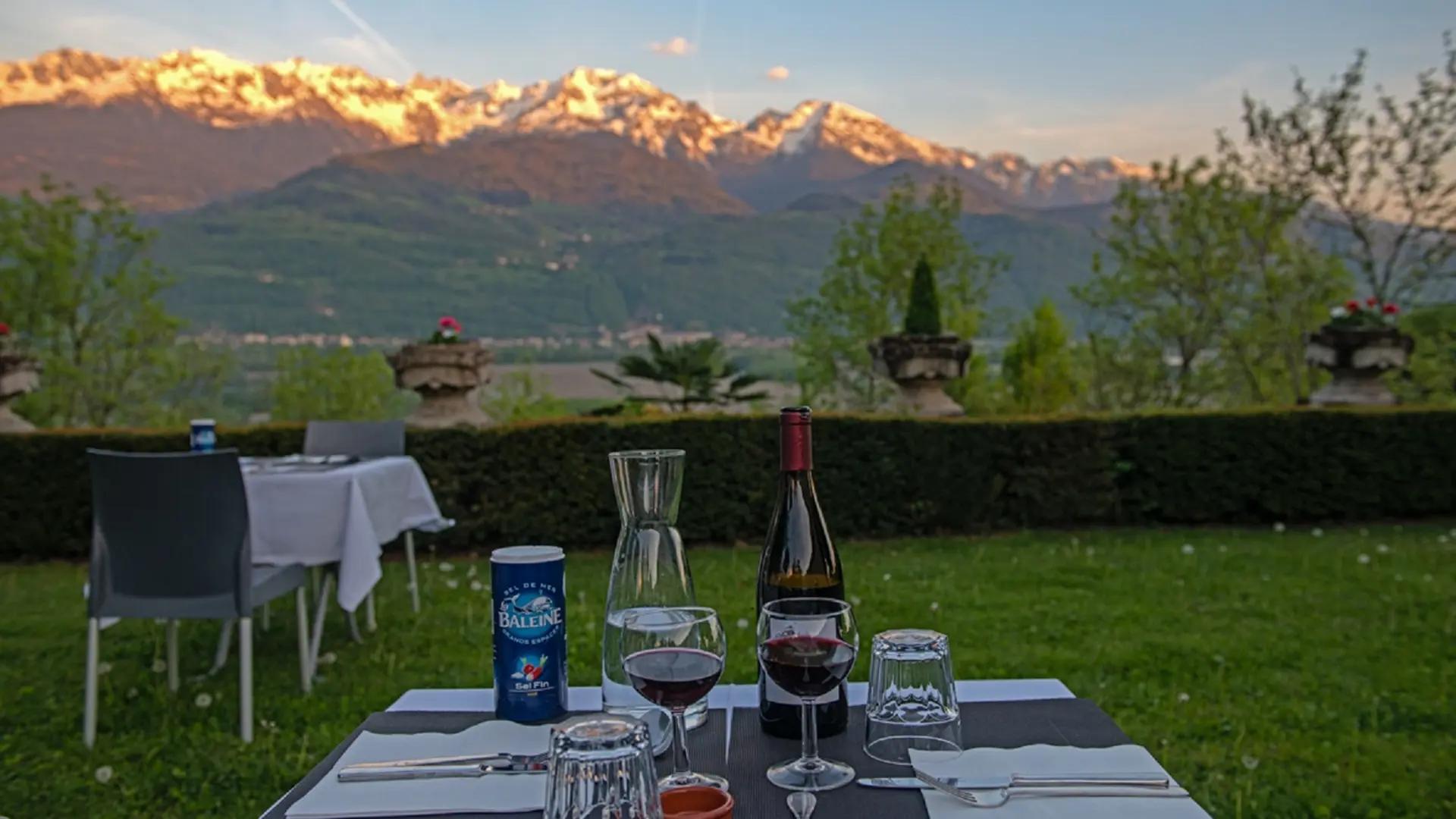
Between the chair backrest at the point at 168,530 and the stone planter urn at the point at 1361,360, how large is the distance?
8031 mm

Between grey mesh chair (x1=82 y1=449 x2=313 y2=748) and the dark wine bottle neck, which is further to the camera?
grey mesh chair (x1=82 y1=449 x2=313 y2=748)

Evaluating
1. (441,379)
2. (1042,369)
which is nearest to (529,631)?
(441,379)

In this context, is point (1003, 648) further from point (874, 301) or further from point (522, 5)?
point (522, 5)

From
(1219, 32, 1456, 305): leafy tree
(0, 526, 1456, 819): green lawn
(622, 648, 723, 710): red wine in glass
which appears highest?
(1219, 32, 1456, 305): leafy tree

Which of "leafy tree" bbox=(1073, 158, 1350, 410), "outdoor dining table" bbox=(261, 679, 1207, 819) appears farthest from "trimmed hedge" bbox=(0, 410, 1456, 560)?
"outdoor dining table" bbox=(261, 679, 1207, 819)

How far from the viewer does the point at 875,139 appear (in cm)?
4928

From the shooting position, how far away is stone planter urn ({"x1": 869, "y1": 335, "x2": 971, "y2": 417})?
770cm

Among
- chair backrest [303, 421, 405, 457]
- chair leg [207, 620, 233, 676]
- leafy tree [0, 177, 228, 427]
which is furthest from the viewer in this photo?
leafy tree [0, 177, 228, 427]

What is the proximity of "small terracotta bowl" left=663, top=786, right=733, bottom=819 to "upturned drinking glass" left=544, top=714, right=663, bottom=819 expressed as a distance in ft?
0.58

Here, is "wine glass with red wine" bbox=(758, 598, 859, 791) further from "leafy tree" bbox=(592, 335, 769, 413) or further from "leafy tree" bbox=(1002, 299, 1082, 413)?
"leafy tree" bbox=(1002, 299, 1082, 413)

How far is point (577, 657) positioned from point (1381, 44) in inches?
469

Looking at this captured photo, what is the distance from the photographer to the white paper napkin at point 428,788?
1.01 m

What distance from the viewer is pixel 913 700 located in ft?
3.78

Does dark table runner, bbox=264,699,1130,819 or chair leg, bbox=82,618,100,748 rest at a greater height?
dark table runner, bbox=264,699,1130,819
